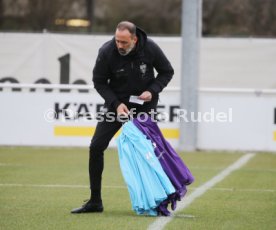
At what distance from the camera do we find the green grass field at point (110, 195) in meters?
8.34

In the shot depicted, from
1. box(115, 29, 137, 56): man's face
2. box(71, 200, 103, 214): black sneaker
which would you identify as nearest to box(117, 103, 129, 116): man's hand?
box(115, 29, 137, 56): man's face

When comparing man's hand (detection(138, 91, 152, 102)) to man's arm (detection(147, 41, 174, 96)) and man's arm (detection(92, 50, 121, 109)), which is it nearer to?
man's arm (detection(147, 41, 174, 96))

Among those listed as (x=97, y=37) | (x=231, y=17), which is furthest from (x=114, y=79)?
(x=231, y=17)

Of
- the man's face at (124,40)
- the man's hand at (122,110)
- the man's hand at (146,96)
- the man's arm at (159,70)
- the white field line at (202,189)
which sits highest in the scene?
the man's face at (124,40)

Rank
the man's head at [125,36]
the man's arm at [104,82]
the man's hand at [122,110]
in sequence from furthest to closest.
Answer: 1. the man's arm at [104,82]
2. the man's hand at [122,110]
3. the man's head at [125,36]

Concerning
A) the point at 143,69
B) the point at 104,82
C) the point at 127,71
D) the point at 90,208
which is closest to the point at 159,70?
the point at 143,69

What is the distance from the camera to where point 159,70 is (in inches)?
355

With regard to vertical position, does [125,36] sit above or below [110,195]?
above

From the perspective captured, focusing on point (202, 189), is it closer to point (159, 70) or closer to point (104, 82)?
point (159, 70)

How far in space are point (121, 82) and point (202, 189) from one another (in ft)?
9.51

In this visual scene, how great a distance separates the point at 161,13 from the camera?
36.9m

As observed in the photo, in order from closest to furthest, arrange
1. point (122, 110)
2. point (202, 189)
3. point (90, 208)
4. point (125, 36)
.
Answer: point (125, 36)
point (122, 110)
point (90, 208)
point (202, 189)

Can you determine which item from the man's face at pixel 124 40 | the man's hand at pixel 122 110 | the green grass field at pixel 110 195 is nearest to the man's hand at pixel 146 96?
the man's hand at pixel 122 110

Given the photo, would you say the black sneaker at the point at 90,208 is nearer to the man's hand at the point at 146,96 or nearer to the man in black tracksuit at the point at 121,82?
the man in black tracksuit at the point at 121,82
